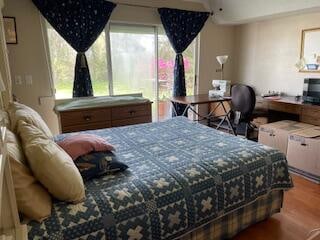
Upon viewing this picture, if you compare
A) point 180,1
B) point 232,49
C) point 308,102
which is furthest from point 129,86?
point 308,102

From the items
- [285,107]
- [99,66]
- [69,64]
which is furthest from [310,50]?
[69,64]

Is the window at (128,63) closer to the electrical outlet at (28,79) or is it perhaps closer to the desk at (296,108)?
the electrical outlet at (28,79)

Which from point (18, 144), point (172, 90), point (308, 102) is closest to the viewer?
point (18, 144)

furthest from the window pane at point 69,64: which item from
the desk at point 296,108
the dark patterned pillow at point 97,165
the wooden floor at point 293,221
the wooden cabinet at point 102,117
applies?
the wooden floor at point 293,221

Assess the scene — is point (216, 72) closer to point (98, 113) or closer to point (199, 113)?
point (199, 113)

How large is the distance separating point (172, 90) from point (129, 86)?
830 millimetres

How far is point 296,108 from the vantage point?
337 cm

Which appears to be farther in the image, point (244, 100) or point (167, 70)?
point (167, 70)

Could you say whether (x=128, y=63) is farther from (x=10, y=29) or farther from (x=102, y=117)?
(x=10, y=29)

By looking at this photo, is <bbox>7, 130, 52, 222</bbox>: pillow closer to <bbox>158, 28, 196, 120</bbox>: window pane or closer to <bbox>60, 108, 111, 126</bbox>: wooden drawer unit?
<bbox>60, 108, 111, 126</bbox>: wooden drawer unit

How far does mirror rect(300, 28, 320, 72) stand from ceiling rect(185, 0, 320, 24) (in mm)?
397

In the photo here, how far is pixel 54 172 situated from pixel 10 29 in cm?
261

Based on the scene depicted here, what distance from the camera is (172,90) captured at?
173 inches

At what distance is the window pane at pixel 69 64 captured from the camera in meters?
3.36
